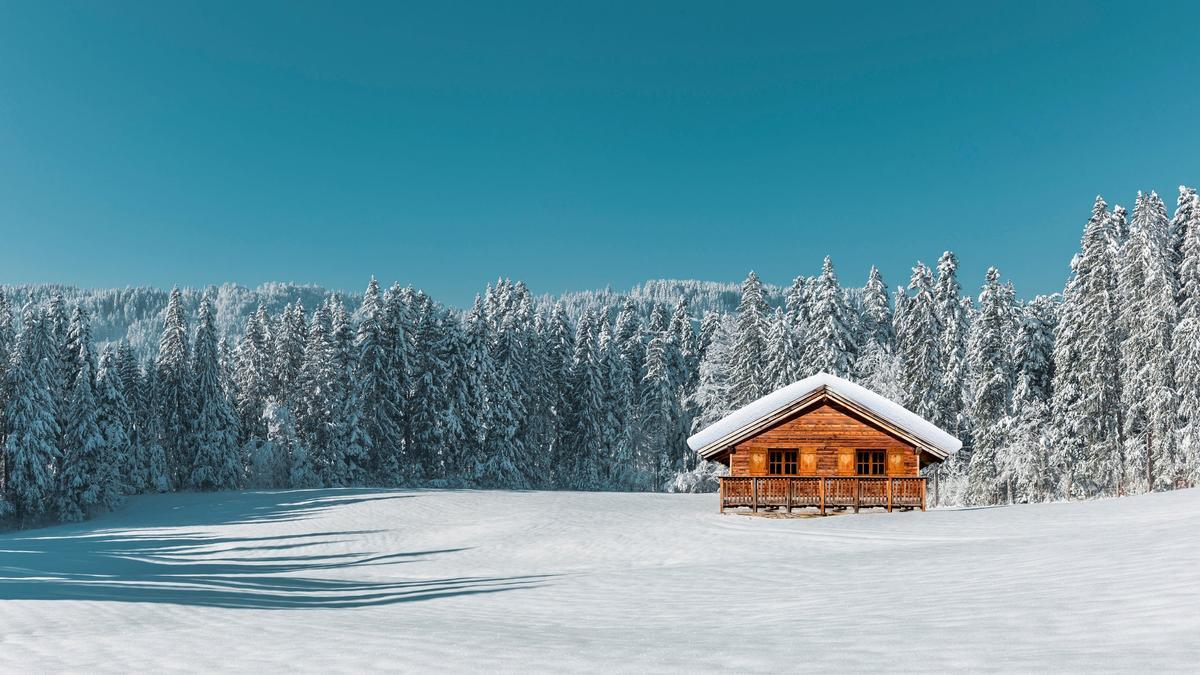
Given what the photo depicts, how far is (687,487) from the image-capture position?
186 feet

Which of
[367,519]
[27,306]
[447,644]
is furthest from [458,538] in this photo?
[27,306]

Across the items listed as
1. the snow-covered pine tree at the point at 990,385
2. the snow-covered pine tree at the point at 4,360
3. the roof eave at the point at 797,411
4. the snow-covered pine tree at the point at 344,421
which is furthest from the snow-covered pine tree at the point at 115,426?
the snow-covered pine tree at the point at 990,385

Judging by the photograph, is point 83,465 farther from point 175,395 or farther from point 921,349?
point 921,349

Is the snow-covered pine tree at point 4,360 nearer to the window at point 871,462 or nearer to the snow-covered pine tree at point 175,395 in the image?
the snow-covered pine tree at point 175,395

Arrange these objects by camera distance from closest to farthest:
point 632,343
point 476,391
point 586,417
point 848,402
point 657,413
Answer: point 848,402
point 476,391
point 586,417
point 657,413
point 632,343

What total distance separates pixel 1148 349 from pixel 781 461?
21.8 meters

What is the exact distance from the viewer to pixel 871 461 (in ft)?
99.0

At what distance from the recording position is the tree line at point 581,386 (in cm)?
4019

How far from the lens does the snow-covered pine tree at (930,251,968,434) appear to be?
161 ft

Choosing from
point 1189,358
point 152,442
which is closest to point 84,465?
point 152,442

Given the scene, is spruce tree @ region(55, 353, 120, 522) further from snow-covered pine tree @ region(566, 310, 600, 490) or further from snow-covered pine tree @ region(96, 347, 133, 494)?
snow-covered pine tree @ region(566, 310, 600, 490)

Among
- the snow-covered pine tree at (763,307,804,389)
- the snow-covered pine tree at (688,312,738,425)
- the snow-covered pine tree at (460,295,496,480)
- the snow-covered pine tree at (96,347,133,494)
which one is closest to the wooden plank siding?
the snow-covered pine tree at (763,307,804,389)

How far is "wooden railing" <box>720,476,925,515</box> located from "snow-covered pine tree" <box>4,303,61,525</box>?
38.5 meters

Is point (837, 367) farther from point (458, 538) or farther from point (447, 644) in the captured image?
point (447, 644)
